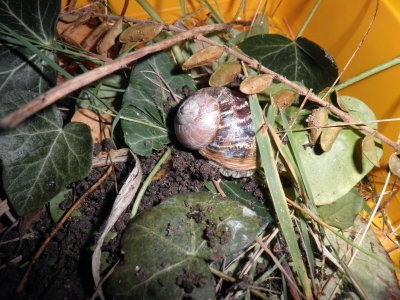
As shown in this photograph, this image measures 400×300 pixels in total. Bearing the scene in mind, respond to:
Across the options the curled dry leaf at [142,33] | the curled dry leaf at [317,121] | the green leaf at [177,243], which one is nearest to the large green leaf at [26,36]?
the curled dry leaf at [142,33]

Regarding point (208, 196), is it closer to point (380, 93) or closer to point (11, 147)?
point (11, 147)

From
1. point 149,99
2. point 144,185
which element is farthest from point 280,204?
point 149,99

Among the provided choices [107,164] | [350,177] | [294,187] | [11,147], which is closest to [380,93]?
[350,177]

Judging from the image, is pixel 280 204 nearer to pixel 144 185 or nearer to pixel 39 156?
pixel 144 185

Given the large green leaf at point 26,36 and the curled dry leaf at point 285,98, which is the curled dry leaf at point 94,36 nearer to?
the large green leaf at point 26,36

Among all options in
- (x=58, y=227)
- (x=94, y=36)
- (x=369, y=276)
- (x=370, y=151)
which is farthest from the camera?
(x=94, y=36)

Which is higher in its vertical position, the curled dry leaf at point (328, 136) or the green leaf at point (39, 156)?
the curled dry leaf at point (328, 136)
